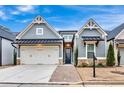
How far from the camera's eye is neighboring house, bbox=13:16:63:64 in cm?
2122

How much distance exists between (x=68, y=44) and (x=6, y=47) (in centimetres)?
478

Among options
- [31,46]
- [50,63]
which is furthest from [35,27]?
[50,63]

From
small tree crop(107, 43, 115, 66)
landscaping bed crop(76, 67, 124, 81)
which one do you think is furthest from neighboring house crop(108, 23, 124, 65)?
landscaping bed crop(76, 67, 124, 81)

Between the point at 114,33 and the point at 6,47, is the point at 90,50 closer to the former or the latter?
the point at 114,33

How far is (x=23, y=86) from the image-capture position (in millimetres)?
10680

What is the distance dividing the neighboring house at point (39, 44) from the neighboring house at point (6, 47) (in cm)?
104

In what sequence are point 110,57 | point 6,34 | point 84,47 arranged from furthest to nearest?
point 6,34 → point 84,47 → point 110,57

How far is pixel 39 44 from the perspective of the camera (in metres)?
22.0

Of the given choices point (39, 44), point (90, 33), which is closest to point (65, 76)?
point (90, 33)

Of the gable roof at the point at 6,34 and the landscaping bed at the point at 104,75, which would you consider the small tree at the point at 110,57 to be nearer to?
the landscaping bed at the point at 104,75

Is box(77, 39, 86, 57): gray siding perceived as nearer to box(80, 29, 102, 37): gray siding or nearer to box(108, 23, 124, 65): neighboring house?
box(80, 29, 102, 37): gray siding

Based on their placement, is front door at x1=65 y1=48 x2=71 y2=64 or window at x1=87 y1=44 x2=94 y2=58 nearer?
front door at x1=65 y1=48 x2=71 y2=64

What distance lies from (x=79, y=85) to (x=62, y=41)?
11480 millimetres
